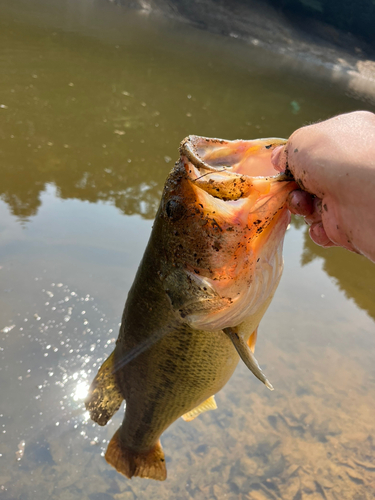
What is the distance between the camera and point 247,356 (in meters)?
1.75

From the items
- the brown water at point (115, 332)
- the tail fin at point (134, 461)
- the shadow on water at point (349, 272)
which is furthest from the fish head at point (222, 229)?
the shadow on water at point (349, 272)

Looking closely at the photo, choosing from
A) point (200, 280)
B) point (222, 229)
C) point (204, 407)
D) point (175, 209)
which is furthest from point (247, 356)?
point (204, 407)

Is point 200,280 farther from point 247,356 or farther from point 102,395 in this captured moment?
point 102,395

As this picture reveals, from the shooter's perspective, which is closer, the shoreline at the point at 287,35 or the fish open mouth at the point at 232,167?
the fish open mouth at the point at 232,167

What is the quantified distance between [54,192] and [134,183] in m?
1.24

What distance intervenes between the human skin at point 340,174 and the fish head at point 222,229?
6.2 inches

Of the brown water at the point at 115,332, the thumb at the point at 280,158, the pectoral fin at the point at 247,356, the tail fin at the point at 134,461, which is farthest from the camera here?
the brown water at the point at 115,332

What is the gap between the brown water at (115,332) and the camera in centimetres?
305

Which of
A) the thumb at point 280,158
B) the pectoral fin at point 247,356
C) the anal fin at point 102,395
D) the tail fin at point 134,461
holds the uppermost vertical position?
the thumb at point 280,158

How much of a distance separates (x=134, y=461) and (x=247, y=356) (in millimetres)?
1321

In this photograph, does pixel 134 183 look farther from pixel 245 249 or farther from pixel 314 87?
pixel 314 87

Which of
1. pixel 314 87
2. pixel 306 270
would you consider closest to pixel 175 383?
pixel 306 270

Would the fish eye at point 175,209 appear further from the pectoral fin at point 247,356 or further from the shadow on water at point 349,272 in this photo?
the shadow on water at point 349,272

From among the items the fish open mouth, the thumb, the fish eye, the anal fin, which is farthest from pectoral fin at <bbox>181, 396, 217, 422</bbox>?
the thumb
